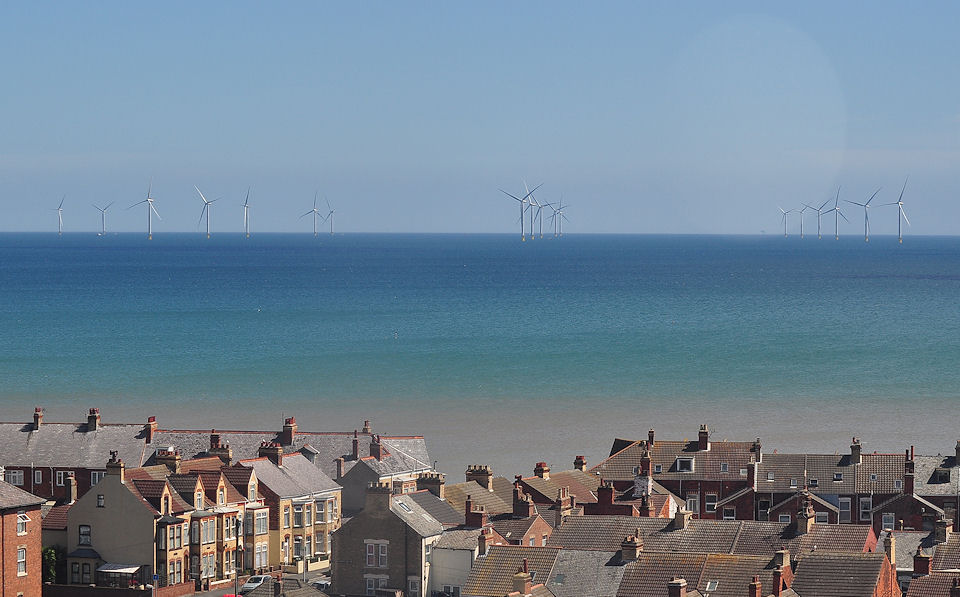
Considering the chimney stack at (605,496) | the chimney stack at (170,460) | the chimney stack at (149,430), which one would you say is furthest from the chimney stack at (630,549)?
the chimney stack at (149,430)

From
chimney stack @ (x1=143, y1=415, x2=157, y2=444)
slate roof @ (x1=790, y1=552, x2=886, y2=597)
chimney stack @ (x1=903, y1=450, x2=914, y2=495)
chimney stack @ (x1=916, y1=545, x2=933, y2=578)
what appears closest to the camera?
slate roof @ (x1=790, y1=552, x2=886, y2=597)

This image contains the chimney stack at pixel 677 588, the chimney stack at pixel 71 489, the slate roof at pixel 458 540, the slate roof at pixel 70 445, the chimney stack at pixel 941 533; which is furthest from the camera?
the slate roof at pixel 70 445

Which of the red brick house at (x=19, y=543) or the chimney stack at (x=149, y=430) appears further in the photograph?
the chimney stack at (x=149, y=430)

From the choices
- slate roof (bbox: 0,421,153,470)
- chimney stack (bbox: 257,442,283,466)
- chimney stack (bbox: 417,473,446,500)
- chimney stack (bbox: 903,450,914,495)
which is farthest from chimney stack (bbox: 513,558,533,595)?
slate roof (bbox: 0,421,153,470)

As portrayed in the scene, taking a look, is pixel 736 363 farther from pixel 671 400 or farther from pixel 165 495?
pixel 165 495

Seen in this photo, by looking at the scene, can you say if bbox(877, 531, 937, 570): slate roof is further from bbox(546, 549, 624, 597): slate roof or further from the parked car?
the parked car

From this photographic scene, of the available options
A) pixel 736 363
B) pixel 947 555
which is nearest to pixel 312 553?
pixel 947 555

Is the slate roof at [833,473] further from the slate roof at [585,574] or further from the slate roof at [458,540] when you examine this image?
the slate roof at [585,574]

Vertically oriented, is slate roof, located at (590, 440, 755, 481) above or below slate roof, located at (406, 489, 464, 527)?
above
